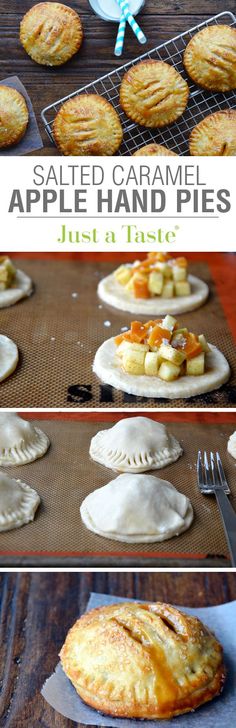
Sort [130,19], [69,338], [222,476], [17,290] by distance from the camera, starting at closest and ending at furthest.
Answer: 1. [130,19]
2. [222,476]
3. [69,338]
4. [17,290]

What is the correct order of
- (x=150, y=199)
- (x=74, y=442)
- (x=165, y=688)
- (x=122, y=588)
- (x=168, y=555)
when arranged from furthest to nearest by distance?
(x=122, y=588) → (x=74, y=442) → (x=165, y=688) → (x=168, y=555) → (x=150, y=199)

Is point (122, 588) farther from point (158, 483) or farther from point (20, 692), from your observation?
point (158, 483)

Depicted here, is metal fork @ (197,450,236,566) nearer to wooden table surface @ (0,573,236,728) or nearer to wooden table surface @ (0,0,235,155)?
wooden table surface @ (0,573,236,728)

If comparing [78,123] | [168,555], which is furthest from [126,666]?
[78,123]

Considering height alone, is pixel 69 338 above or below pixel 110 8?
below

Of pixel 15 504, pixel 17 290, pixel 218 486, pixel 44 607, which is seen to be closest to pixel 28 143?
pixel 15 504

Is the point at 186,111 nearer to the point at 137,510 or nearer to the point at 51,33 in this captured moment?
the point at 51,33

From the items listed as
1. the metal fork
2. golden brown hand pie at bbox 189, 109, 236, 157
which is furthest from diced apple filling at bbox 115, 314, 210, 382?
golden brown hand pie at bbox 189, 109, 236, 157
